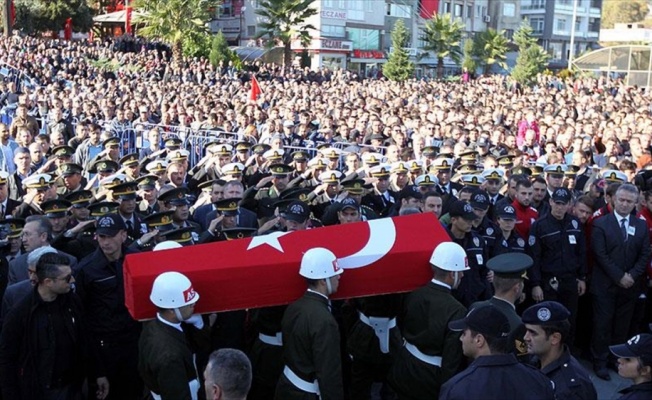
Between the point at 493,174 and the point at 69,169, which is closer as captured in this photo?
the point at 69,169

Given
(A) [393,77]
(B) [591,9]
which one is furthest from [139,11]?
(B) [591,9]

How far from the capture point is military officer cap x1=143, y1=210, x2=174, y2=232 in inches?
272

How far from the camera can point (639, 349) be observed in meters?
4.00

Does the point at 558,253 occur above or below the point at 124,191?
below

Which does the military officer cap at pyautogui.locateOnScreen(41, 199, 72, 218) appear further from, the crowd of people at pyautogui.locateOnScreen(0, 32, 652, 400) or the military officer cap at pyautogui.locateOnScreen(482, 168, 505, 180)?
the military officer cap at pyautogui.locateOnScreen(482, 168, 505, 180)

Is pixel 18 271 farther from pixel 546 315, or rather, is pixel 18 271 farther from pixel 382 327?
pixel 546 315

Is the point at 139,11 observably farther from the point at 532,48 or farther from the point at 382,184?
the point at 382,184

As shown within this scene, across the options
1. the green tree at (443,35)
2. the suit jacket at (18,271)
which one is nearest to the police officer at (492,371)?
the suit jacket at (18,271)

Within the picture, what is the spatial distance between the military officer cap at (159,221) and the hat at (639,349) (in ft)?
13.9

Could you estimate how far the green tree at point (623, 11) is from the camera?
379ft

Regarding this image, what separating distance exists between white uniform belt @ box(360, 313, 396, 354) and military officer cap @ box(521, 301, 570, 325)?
1.53 meters

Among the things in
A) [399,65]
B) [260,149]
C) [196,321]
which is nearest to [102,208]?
[196,321]

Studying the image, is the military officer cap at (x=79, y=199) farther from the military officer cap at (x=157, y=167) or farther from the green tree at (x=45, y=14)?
the green tree at (x=45, y=14)

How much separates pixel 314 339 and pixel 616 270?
4.11 meters
